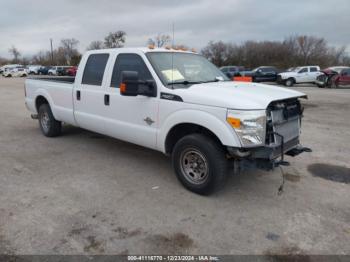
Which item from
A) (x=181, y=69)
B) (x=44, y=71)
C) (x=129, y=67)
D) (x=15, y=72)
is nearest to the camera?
(x=181, y=69)

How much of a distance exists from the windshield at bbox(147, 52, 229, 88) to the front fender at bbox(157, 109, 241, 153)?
0.51 meters

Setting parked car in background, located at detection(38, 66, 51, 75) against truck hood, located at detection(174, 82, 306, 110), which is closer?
truck hood, located at detection(174, 82, 306, 110)

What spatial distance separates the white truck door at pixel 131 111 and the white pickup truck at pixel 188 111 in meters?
0.01

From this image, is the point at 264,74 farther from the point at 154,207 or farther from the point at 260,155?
the point at 154,207

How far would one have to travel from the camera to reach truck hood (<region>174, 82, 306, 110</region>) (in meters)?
3.35

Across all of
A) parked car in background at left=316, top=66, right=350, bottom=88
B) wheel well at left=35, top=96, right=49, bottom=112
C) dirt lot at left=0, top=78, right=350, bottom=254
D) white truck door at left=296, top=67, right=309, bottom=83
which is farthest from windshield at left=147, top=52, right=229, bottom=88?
white truck door at left=296, top=67, right=309, bottom=83

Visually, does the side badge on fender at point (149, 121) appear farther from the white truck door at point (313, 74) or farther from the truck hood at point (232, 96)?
the white truck door at point (313, 74)

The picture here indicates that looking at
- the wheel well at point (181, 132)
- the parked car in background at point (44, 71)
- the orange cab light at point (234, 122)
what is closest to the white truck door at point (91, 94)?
the wheel well at point (181, 132)

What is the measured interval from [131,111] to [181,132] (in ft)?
2.91

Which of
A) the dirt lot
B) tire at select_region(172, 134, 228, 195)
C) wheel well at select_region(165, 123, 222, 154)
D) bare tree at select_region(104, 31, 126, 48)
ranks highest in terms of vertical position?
bare tree at select_region(104, 31, 126, 48)

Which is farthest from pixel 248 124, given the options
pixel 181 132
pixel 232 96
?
pixel 181 132

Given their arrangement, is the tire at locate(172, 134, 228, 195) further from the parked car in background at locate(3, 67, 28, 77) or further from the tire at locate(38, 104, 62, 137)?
the parked car in background at locate(3, 67, 28, 77)

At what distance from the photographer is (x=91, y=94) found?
16.9ft

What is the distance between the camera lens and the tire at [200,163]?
359 centimetres
